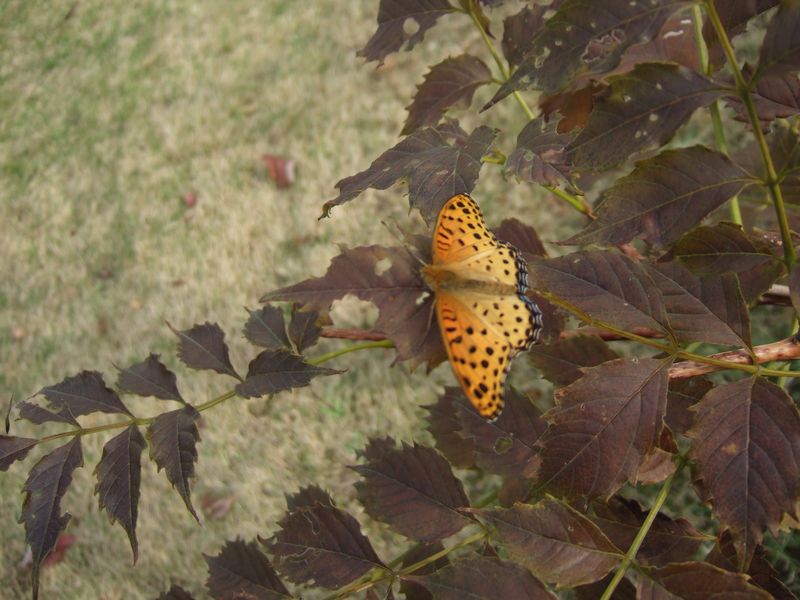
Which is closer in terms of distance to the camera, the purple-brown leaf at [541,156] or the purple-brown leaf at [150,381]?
the purple-brown leaf at [541,156]

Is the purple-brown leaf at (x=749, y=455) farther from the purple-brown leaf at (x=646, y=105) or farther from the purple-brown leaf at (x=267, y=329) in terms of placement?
the purple-brown leaf at (x=267, y=329)

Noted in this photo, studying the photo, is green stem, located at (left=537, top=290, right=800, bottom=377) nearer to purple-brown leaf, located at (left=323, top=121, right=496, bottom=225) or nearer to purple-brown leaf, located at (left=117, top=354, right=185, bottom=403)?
purple-brown leaf, located at (left=323, top=121, right=496, bottom=225)

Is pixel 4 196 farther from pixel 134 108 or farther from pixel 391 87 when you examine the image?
pixel 391 87

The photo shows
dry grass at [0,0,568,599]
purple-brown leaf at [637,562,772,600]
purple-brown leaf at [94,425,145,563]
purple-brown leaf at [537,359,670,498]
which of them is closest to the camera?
purple-brown leaf at [637,562,772,600]

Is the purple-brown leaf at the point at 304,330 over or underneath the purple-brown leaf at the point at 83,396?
underneath

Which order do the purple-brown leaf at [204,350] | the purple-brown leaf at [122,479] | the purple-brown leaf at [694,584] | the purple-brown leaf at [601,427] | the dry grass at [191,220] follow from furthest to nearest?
the dry grass at [191,220] < the purple-brown leaf at [204,350] < the purple-brown leaf at [122,479] < the purple-brown leaf at [601,427] < the purple-brown leaf at [694,584]

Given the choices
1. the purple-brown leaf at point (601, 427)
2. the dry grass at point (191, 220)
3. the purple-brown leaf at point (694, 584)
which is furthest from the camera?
the dry grass at point (191, 220)

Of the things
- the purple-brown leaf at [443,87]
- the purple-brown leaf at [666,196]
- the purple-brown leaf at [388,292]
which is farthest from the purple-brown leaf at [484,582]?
the purple-brown leaf at [443,87]

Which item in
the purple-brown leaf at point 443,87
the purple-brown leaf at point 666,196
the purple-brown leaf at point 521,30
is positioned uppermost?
the purple-brown leaf at point 521,30

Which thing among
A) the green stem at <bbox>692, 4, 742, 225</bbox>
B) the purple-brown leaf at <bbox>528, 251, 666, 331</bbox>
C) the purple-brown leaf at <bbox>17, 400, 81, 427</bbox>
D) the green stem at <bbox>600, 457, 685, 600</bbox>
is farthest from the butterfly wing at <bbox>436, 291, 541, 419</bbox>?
the purple-brown leaf at <bbox>17, 400, 81, 427</bbox>
